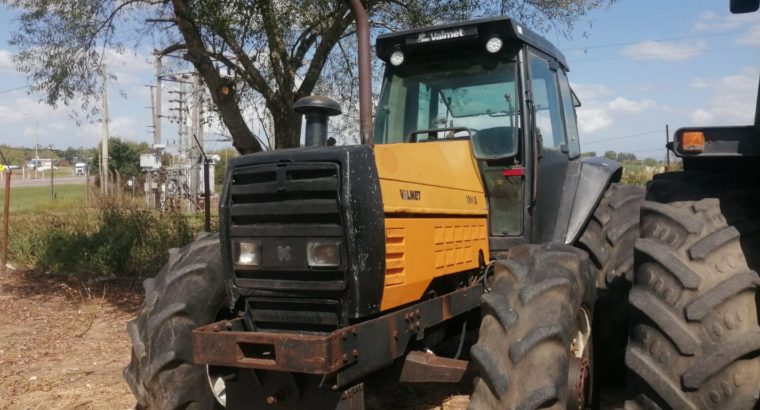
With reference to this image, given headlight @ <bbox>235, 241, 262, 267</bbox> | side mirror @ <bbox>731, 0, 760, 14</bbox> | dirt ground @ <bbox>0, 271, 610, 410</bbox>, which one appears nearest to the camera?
headlight @ <bbox>235, 241, 262, 267</bbox>

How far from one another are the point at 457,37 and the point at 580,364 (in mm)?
2178

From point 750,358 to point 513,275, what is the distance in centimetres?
110

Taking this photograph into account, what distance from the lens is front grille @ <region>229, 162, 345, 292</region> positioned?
131 inches

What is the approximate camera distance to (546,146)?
16.4 feet

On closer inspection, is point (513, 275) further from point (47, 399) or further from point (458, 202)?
point (47, 399)

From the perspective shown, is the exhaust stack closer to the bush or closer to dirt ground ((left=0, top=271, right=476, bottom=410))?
dirt ground ((left=0, top=271, right=476, bottom=410))

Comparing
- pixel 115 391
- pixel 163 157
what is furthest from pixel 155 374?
pixel 163 157

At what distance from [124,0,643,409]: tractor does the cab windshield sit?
0.01 metres

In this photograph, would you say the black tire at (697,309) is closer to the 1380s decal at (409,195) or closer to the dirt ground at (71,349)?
the 1380s decal at (409,195)

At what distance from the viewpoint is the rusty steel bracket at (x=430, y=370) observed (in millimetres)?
3695

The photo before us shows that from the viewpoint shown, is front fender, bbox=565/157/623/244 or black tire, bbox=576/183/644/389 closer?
black tire, bbox=576/183/644/389

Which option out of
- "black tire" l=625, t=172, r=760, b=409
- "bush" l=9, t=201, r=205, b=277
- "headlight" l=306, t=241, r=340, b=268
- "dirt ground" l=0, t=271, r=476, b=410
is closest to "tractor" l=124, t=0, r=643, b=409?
"headlight" l=306, t=241, r=340, b=268

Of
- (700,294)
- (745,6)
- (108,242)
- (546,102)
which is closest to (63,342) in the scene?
(108,242)

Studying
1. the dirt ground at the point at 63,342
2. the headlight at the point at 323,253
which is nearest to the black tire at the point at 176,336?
the headlight at the point at 323,253
